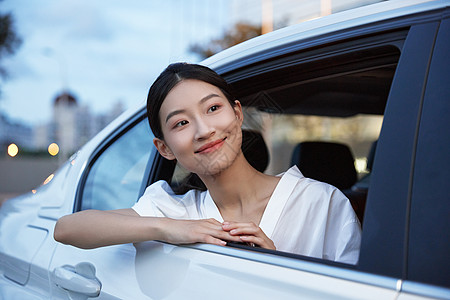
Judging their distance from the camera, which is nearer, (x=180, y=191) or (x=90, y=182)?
(x=180, y=191)

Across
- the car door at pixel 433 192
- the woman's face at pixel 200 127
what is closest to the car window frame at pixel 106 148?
the woman's face at pixel 200 127

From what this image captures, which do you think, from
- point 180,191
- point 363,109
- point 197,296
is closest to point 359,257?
point 197,296

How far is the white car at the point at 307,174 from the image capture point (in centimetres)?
88

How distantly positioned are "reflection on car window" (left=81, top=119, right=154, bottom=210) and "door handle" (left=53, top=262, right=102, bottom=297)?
38 centimetres

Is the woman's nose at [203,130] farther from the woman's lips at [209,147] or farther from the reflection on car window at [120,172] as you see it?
the reflection on car window at [120,172]

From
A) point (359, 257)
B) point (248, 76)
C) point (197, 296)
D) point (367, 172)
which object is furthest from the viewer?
point (367, 172)

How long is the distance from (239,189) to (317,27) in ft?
1.88

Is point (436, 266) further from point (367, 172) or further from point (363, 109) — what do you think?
point (367, 172)

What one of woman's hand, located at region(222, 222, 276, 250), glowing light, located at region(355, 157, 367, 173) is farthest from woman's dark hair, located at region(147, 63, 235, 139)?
glowing light, located at region(355, 157, 367, 173)

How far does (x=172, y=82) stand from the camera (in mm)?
1553

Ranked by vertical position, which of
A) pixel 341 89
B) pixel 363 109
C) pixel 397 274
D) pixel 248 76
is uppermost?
A: pixel 363 109

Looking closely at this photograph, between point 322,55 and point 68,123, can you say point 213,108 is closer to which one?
point 322,55

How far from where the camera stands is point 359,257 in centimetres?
94

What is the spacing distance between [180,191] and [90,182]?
1.76 ft
